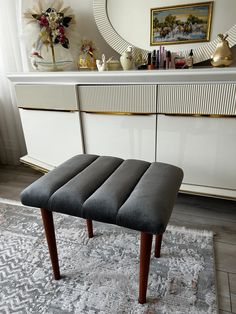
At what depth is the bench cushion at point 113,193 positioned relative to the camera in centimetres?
77

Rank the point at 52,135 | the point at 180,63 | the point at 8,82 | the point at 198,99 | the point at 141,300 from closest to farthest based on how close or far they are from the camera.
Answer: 1. the point at 141,300
2. the point at 198,99
3. the point at 180,63
4. the point at 52,135
5. the point at 8,82

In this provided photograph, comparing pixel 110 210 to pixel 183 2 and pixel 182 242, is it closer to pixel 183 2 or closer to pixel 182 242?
pixel 182 242

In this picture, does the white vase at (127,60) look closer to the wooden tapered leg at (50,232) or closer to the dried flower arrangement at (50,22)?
the dried flower arrangement at (50,22)

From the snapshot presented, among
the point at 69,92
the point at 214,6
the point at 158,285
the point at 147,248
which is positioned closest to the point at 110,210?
the point at 147,248

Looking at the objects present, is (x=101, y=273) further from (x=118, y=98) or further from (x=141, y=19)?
(x=141, y=19)

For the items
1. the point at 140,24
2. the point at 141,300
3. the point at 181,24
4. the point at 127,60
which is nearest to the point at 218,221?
the point at 141,300

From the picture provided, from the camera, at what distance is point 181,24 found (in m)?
1.49

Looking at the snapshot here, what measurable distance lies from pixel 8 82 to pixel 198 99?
1614 mm

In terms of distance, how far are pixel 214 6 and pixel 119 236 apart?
1.42 metres

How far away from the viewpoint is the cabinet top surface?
3.85ft

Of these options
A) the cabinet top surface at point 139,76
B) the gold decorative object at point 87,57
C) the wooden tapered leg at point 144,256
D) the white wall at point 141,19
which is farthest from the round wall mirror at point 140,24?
the wooden tapered leg at point 144,256

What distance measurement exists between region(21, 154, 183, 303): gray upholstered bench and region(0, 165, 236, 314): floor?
1.23 ft

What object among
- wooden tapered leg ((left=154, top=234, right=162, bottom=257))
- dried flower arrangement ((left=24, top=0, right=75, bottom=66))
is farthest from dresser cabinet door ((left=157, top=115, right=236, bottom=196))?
dried flower arrangement ((left=24, top=0, right=75, bottom=66))

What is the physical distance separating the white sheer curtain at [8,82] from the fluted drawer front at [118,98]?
89cm
